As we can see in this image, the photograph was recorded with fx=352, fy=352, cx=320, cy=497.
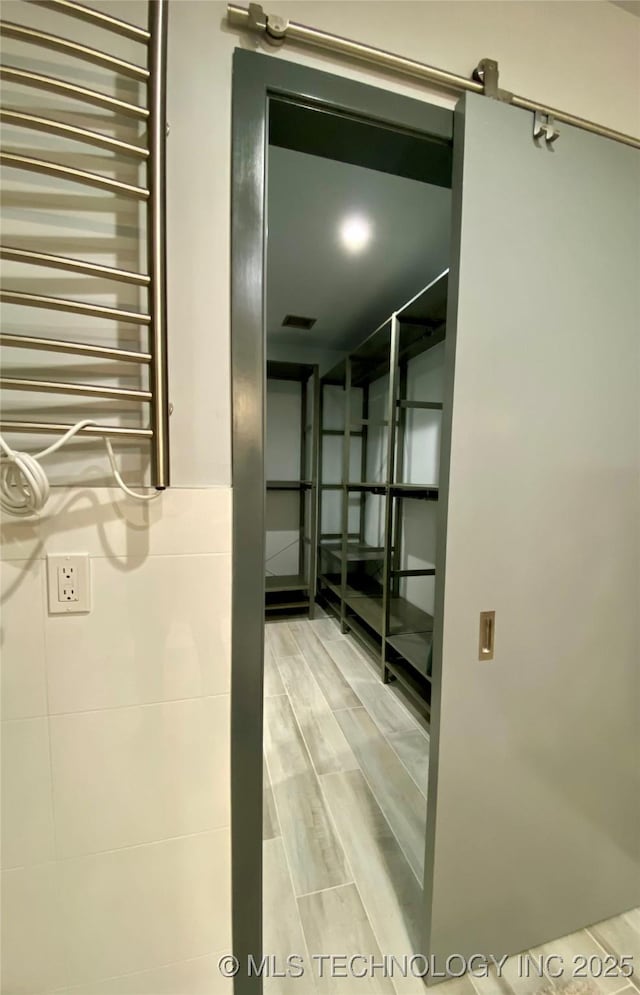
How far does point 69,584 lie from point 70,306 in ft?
1.72

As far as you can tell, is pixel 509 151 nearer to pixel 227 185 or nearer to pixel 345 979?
pixel 227 185

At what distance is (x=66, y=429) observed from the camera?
2.13 feet

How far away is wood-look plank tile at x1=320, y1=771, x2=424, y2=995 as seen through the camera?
3.55ft

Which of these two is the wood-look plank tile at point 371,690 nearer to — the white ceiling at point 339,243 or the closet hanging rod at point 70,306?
the closet hanging rod at point 70,306

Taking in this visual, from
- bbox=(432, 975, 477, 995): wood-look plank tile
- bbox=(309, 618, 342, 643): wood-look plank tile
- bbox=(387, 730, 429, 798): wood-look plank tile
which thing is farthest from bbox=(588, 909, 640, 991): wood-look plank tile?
bbox=(309, 618, 342, 643): wood-look plank tile

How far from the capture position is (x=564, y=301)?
96 centimetres

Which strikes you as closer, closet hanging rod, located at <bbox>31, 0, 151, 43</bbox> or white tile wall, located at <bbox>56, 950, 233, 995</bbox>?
closet hanging rod, located at <bbox>31, 0, 151, 43</bbox>

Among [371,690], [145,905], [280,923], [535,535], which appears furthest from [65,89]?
[371,690]

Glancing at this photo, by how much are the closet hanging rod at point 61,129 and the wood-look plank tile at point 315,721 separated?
2.25m

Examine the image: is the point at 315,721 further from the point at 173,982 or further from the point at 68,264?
the point at 68,264

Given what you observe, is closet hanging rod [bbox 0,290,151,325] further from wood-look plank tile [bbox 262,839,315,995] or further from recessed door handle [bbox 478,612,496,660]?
wood-look plank tile [bbox 262,839,315,995]

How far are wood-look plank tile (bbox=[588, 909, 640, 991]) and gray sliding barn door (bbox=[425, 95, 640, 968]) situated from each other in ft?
0.23

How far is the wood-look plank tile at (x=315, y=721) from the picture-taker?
176cm

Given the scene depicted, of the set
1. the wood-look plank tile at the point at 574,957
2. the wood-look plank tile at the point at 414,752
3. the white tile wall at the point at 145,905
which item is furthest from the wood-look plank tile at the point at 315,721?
the white tile wall at the point at 145,905
